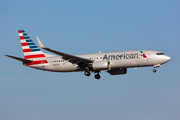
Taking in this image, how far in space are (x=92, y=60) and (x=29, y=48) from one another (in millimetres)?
13654

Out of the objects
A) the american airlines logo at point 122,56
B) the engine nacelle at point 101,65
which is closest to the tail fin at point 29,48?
the engine nacelle at point 101,65

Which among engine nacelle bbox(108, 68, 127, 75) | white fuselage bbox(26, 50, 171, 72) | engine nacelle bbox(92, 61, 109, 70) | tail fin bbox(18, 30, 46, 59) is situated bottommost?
engine nacelle bbox(108, 68, 127, 75)

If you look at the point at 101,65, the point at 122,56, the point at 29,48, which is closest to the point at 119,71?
the point at 122,56

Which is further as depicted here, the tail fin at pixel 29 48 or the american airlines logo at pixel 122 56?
the tail fin at pixel 29 48

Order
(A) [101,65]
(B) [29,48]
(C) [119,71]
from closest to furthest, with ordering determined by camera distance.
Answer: (A) [101,65] < (C) [119,71] < (B) [29,48]

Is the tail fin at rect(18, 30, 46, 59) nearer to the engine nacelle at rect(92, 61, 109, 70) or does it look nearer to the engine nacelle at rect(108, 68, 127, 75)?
the engine nacelle at rect(92, 61, 109, 70)

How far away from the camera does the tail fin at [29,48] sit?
5634cm

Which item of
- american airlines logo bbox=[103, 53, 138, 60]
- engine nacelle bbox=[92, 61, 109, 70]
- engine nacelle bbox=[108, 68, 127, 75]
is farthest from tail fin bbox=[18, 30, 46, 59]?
engine nacelle bbox=[108, 68, 127, 75]

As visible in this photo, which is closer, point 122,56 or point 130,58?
point 130,58

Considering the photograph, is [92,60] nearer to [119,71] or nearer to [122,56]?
[122,56]

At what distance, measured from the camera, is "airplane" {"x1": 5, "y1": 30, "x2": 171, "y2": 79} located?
163 ft

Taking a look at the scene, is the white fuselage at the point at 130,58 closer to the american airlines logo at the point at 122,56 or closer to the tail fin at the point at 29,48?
the american airlines logo at the point at 122,56

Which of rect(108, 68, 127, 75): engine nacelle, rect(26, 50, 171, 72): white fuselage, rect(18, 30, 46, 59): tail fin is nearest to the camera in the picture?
rect(26, 50, 171, 72): white fuselage

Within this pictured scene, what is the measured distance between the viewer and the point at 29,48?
188 ft
